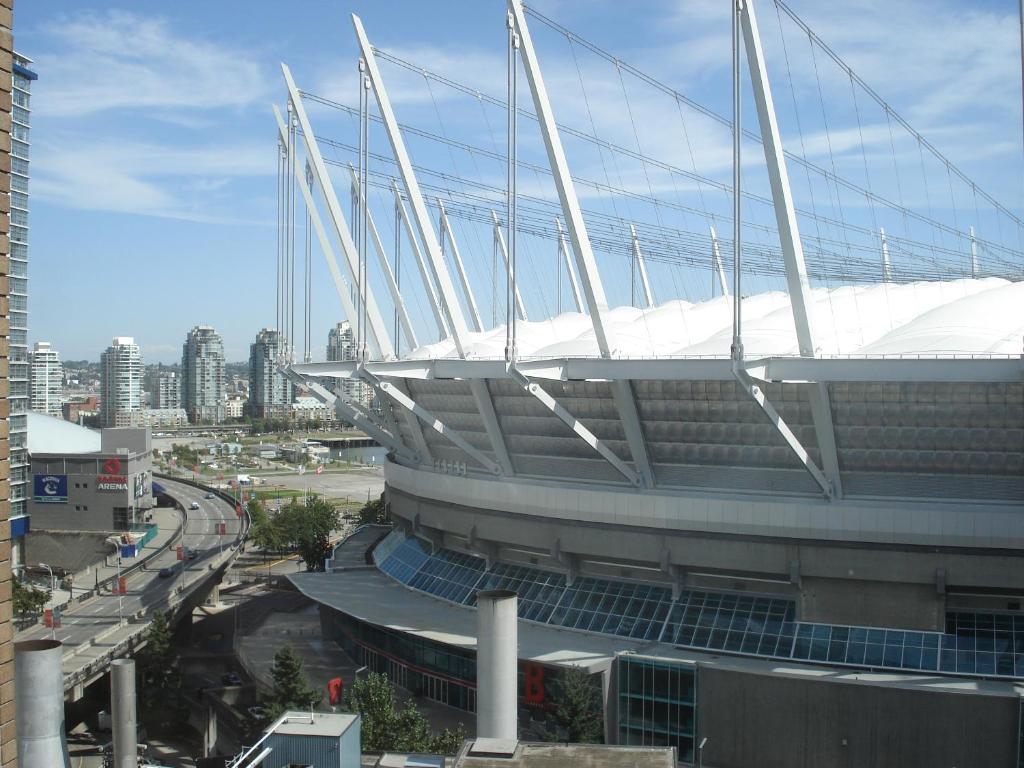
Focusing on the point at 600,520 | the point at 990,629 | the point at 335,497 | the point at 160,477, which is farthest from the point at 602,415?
the point at 160,477

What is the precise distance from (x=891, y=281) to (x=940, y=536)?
18.2 m

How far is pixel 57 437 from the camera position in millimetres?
83188

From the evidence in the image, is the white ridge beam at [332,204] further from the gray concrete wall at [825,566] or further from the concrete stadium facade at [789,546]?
the gray concrete wall at [825,566]

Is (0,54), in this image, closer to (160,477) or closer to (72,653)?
(72,653)

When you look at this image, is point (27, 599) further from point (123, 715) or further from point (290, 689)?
point (123, 715)

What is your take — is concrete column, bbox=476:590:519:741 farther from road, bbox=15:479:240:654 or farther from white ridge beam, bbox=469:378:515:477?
road, bbox=15:479:240:654

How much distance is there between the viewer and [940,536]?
27984mm

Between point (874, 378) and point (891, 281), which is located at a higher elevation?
point (891, 281)

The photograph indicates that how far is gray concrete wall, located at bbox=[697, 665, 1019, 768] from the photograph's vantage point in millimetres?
25438

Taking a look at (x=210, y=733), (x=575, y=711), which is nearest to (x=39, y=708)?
(x=575, y=711)

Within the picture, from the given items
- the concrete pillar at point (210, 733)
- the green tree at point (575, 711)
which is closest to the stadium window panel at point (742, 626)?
the green tree at point (575, 711)

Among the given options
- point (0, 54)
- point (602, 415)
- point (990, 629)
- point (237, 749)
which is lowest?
point (237, 749)

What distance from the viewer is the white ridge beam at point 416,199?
3378 cm

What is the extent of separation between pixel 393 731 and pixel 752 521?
11.7 metres
